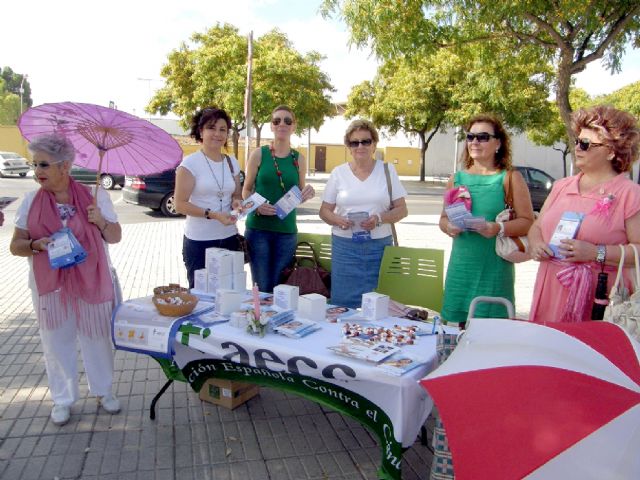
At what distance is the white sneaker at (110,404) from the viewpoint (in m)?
3.46

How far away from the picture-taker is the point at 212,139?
3836mm

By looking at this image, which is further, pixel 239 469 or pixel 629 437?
pixel 239 469

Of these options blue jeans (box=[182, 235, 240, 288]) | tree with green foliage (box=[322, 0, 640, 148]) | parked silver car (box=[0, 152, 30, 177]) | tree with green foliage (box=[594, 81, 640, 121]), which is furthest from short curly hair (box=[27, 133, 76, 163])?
tree with green foliage (box=[594, 81, 640, 121])

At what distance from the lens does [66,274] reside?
317 centimetres

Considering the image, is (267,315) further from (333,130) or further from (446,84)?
(333,130)

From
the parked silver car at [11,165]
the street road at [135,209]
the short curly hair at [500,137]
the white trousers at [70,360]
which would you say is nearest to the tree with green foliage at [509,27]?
the short curly hair at [500,137]

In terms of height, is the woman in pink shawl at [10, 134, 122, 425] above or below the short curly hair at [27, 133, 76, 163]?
below

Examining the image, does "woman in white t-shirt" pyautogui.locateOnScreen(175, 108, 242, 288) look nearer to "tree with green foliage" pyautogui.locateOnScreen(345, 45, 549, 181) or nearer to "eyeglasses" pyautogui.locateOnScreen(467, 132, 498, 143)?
"eyeglasses" pyautogui.locateOnScreen(467, 132, 498, 143)

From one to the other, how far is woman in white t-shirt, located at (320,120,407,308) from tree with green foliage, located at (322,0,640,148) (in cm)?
330

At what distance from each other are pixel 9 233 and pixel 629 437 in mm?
12412

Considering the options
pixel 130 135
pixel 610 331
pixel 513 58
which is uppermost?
pixel 513 58

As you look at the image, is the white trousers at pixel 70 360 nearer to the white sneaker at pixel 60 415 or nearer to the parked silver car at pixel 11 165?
the white sneaker at pixel 60 415

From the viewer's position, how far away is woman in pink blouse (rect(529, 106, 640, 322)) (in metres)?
2.52

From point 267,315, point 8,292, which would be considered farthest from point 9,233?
point 267,315
